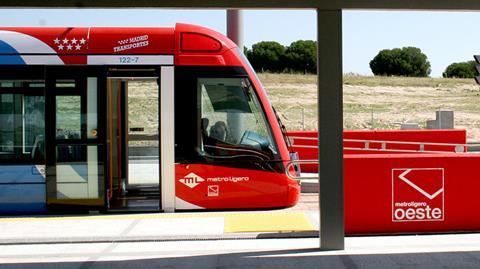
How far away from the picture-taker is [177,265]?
6641 millimetres

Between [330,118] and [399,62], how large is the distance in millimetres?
73369

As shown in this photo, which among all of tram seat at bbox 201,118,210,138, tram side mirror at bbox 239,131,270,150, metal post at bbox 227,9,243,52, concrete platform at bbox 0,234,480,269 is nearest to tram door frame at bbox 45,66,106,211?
tram seat at bbox 201,118,210,138

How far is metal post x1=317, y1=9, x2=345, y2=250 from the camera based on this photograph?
22.7ft

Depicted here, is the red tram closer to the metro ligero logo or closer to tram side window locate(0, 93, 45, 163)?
tram side window locate(0, 93, 45, 163)

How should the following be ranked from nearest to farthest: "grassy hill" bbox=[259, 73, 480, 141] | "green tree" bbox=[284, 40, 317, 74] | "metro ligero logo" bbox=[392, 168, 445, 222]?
1. "metro ligero logo" bbox=[392, 168, 445, 222]
2. "grassy hill" bbox=[259, 73, 480, 141]
3. "green tree" bbox=[284, 40, 317, 74]

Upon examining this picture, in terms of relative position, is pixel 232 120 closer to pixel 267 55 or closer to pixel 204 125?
pixel 204 125

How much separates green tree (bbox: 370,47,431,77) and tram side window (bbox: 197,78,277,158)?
2685 inches

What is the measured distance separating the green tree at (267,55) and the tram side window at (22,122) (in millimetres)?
58760

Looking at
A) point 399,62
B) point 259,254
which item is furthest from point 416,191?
point 399,62

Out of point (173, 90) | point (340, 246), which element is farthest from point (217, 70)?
point (340, 246)

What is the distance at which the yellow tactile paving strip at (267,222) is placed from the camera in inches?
334

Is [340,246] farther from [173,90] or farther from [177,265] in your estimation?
[173,90]

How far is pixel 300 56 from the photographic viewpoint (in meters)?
70.9

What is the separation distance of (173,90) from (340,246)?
413 centimetres
